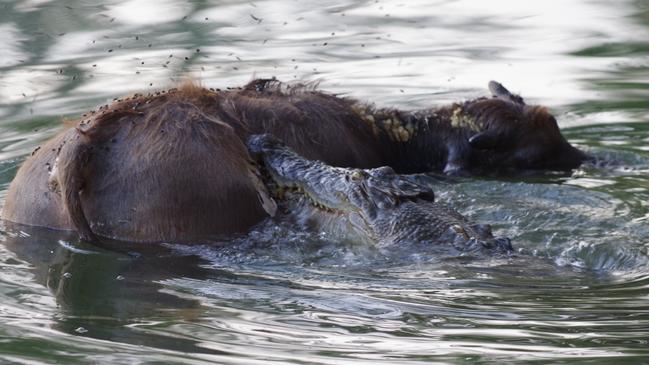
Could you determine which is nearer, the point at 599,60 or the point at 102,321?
the point at 102,321

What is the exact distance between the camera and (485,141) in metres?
8.60

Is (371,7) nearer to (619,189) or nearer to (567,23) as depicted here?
(567,23)

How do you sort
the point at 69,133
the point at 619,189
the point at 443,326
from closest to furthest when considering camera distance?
1. the point at 443,326
2. the point at 69,133
3. the point at 619,189

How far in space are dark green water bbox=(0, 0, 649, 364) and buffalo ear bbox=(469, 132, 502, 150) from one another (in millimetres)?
319

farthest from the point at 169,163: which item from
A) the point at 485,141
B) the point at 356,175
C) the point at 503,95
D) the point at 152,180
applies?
the point at 503,95

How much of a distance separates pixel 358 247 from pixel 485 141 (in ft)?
7.89

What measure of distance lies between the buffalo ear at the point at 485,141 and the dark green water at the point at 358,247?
1.05ft

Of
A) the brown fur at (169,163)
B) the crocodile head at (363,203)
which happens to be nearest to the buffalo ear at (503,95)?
the brown fur at (169,163)

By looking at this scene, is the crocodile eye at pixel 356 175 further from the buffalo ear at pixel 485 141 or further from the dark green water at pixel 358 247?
the buffalo ear at pixel 485 141

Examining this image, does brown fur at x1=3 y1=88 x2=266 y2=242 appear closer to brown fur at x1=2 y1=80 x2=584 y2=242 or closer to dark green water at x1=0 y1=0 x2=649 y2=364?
brown fur at x1=2 y1=80 x2=584 y2=242

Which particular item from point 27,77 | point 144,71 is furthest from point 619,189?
point 27,77

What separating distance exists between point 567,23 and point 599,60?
1104 millimetres

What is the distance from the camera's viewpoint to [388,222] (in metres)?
6.42

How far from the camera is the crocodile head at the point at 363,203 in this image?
631cm
